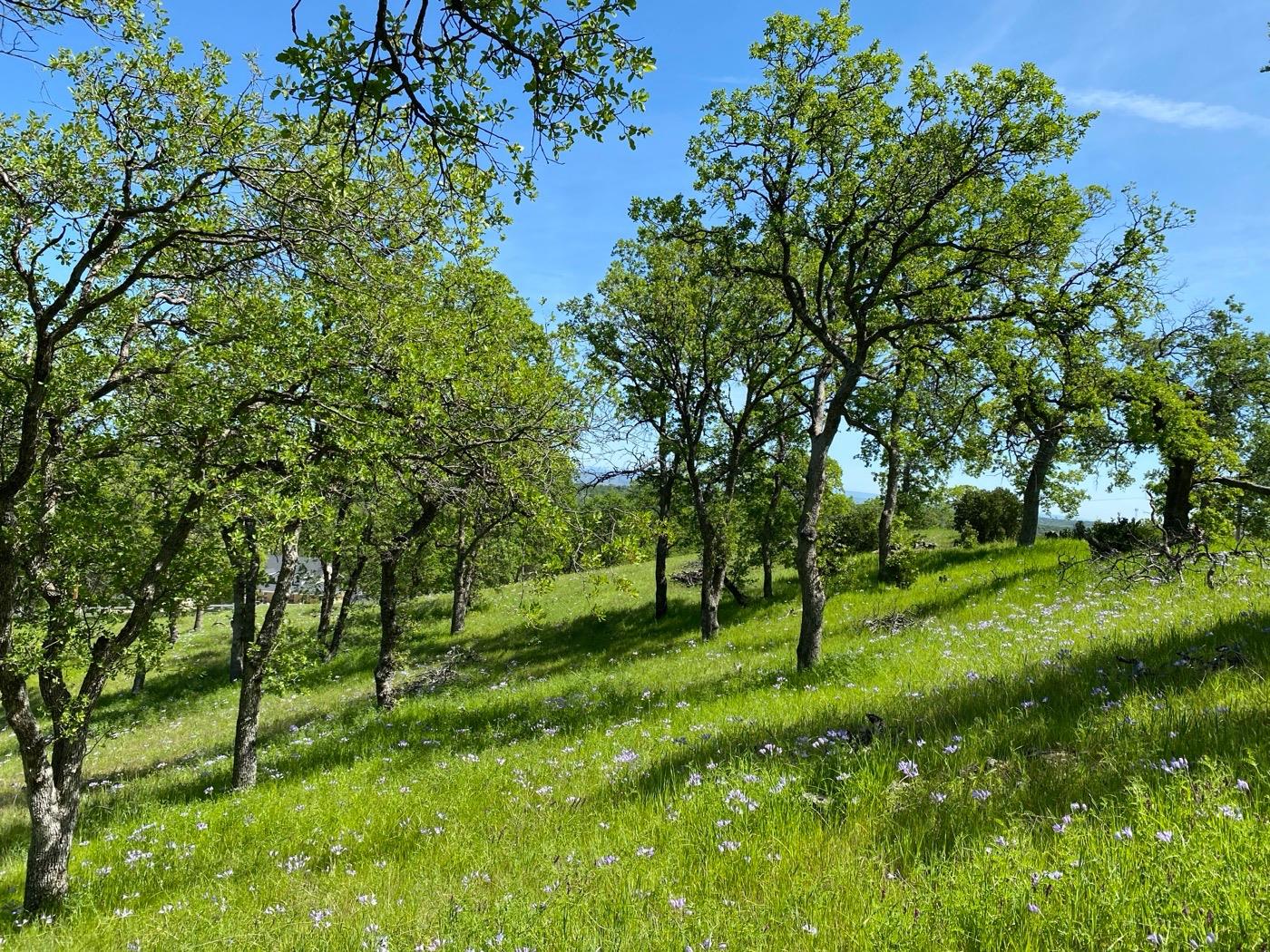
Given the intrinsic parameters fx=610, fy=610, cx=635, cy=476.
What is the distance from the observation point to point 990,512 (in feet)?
105

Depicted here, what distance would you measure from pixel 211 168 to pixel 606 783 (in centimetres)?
725

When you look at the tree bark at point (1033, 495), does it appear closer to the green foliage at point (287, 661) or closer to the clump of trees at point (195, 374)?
the clump of trees at point (195, 374)

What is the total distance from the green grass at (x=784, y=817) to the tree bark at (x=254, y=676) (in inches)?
36.0

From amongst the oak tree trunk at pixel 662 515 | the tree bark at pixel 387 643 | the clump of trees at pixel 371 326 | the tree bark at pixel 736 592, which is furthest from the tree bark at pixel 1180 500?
the tree bark at pixel 387 643

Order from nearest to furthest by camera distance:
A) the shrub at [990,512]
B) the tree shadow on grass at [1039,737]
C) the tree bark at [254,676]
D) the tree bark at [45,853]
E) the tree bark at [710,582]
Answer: the tree shadow on grass at [1039,737] < the tree bark at [45,853] < the tree bark at [254,676] < the tree bark at [710,582] < the shrub at [990,512]

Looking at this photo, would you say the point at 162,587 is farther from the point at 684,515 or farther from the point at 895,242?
the point at 684,515

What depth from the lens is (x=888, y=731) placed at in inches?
241

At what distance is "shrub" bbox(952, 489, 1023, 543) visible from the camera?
3184 centimetres

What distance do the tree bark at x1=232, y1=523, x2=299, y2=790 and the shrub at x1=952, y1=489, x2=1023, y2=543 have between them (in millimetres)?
30916

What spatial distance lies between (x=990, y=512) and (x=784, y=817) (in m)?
32.3

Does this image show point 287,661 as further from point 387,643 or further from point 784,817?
point 784,817

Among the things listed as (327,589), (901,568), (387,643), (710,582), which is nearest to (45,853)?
(387,643)

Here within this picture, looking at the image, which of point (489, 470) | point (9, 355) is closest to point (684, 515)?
point (489, 470)

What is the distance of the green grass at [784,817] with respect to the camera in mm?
→ 3240
